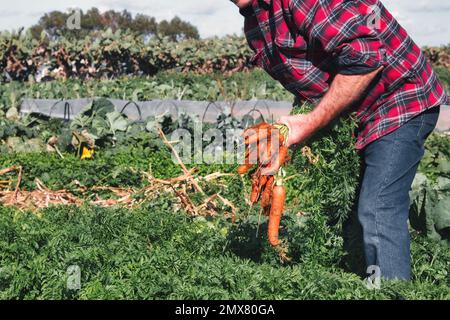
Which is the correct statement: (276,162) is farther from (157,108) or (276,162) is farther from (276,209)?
(157,108)

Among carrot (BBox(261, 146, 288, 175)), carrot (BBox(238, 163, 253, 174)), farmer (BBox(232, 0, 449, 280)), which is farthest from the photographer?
carrot (BBox(238, 163, 253, 174))

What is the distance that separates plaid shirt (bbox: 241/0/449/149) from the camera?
3.54m

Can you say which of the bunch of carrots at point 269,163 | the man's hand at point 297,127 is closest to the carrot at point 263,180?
the bunch of carrots at point 269,163

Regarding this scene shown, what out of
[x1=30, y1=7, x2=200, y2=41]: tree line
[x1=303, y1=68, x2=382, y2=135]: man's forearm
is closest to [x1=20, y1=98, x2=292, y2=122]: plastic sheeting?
[x1=303, y1=68, x2=382, y2=135]: man's forearm

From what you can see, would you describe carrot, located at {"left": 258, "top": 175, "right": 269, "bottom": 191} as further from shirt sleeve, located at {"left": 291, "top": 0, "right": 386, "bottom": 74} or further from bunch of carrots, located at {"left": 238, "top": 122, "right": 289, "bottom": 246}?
shirt sleeve, located at {"left": 291, "top": 0, "right": 386, "bottom": 74}

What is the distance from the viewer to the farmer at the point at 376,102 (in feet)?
12.2

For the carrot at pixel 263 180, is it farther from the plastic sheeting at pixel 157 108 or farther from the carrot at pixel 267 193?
the plastic sheeting at pixel 157 108

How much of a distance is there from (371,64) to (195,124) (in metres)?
6.24

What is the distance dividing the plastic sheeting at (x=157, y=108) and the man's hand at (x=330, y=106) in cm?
674

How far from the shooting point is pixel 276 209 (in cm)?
419

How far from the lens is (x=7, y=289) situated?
3.73 metres
